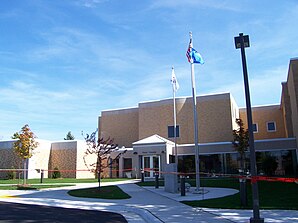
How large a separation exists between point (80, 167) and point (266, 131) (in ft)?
81.0

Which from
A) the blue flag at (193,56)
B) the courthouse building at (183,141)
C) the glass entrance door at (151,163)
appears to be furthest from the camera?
the glass entrance door at (151,163)

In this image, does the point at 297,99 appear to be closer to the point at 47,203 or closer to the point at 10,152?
the point at 47,203

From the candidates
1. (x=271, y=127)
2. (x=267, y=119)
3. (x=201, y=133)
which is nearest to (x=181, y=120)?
(x=201, y=133)

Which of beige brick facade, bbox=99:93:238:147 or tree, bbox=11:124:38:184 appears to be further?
beige brick facade, bbox=99:93:238:147

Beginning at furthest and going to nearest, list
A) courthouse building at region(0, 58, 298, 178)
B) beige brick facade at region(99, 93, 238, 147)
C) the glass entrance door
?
beige brick facade at region(99, 93, 238, 147) < the glass entrance door < courthouse building at region(0, 58, 298, 178)

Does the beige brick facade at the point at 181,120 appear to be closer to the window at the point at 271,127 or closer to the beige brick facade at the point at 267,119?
the beige brick facade at the point at 267,119

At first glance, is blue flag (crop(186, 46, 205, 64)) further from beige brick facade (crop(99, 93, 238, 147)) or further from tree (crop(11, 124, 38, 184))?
beige brick facade (crop(99, 93, 238, 147))

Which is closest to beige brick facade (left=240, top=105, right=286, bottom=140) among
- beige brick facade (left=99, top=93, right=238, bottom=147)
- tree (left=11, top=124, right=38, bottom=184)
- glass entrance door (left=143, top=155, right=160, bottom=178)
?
beige brick facade (left=99, top=93, right=238, bottom=147)

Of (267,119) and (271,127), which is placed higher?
(267,119)

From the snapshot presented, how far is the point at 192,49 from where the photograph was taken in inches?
817

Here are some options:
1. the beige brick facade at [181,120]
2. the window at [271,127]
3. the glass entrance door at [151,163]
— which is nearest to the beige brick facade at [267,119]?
the window at [271,127]

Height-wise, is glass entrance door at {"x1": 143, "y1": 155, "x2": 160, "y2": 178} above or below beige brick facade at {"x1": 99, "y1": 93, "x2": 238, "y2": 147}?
below

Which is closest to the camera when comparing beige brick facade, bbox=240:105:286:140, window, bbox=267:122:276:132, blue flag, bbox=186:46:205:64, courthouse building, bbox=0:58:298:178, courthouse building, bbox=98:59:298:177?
blue flag, bbox=186:46:205:64

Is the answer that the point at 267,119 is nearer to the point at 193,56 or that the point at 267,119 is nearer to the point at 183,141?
the point at 183,141
